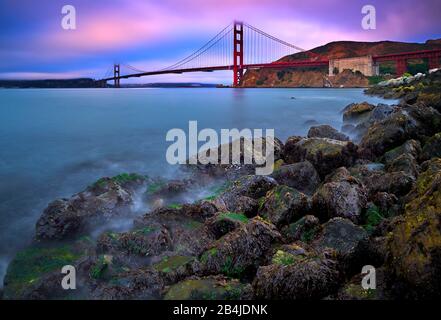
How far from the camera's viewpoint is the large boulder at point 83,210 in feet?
14.8

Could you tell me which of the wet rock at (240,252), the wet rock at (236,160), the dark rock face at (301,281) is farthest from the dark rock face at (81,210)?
the dark rock face at (301,281)

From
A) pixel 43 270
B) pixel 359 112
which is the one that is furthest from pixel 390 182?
pixel 359 112

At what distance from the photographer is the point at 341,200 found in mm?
4020

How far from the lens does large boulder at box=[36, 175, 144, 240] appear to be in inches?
177

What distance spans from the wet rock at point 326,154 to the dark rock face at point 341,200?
180cm

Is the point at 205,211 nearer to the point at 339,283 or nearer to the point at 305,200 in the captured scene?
the point at 305,200

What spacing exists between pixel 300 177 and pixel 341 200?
170cm

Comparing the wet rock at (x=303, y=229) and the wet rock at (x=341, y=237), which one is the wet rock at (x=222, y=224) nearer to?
the wet rock at (x=303, y=229)

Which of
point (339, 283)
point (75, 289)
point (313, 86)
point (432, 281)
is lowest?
point (75, 289)

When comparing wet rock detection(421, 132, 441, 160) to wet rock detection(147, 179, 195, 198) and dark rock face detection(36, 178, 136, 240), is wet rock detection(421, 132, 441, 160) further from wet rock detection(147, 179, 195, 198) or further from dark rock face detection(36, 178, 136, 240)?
dark rock face detection(36, 178, 136, 240)

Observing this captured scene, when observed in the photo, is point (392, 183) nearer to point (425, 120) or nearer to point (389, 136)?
point (389, 136)

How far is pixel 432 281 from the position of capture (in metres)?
2.35
